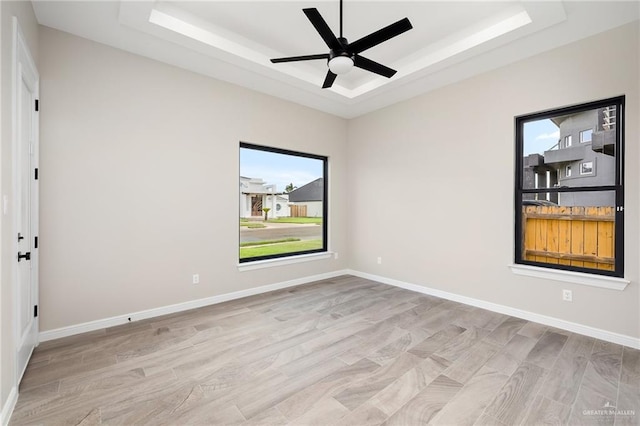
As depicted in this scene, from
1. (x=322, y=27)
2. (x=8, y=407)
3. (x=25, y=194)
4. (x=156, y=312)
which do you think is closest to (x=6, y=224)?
(x=25, y=194)

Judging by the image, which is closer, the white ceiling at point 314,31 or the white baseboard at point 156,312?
the white ceiling at point 314,31

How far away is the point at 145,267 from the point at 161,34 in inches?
96.7

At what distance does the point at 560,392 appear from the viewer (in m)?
2.09

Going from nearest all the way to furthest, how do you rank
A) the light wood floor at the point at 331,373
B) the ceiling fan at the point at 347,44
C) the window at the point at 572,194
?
the light wood floor at the point at 331,373
the ceiling fan at the point at 347,44
the window at the point at 572,194

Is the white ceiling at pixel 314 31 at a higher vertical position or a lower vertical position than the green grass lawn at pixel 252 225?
higher

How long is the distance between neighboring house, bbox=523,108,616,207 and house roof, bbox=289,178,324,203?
3.12 m

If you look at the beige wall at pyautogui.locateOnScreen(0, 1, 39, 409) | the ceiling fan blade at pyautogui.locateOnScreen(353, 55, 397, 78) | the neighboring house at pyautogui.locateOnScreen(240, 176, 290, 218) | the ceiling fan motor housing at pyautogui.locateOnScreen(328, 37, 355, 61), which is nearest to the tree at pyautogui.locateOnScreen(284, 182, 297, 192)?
the neighboring house at pyautogui.locateOnScreen(240, 176, 290, 218)

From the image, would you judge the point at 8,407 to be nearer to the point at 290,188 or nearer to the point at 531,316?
the point at 290,188

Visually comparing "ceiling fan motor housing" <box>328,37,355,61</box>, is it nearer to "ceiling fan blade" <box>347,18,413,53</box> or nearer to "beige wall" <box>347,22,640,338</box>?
"ceiling fan blade" <box>347,18,413,53</box>

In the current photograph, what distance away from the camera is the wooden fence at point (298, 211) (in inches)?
202

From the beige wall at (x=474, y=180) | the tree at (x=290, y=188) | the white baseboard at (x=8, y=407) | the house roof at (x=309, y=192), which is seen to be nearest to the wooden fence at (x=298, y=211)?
the house roof at (x=309, y=192)

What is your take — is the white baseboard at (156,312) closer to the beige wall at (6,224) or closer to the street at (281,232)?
the street at (281,232)

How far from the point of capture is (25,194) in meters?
2.50

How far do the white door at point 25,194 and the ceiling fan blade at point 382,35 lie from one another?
2402 millimetres
